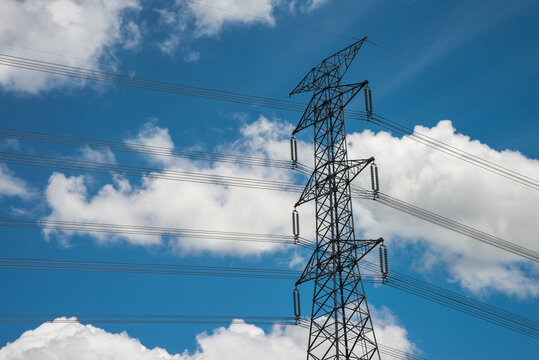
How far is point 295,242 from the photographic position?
144 feet

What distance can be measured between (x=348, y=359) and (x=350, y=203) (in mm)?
9496

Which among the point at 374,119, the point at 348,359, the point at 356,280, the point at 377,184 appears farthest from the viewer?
the point at 374,119

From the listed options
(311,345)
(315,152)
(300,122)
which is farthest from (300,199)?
(311,345)

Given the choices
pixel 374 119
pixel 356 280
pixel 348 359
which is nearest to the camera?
pixel 348 359

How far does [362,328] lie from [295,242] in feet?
30.2

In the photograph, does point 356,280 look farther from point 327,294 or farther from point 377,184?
point 377,184

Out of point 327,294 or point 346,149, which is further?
point 346,149

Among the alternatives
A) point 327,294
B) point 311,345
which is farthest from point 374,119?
point 311,345

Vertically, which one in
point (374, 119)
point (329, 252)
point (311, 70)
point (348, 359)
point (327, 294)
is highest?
point (311, 70)

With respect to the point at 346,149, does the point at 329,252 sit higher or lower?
lower

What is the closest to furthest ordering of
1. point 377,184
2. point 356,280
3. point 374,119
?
point 356,280 < point 377,184 < point 374,119

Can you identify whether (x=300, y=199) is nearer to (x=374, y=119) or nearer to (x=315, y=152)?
(x=315, y=152)

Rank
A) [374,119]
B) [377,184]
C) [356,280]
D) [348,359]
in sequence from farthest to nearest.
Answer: [374,119]
[377,184]
[356,280]
[348,359]

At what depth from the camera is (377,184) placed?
4059 centimetres
